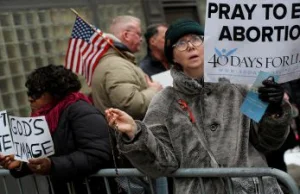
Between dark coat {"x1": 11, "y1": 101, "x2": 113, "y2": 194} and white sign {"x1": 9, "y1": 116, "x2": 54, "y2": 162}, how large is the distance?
0.08 m

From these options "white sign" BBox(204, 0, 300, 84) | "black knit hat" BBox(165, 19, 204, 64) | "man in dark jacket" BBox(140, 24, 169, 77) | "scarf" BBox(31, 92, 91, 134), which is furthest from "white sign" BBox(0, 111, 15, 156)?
"man in dark jacket" BBox(140, 24, 169, 77)

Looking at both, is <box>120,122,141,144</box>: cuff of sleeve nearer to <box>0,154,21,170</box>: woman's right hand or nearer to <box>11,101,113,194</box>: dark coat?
<box>11,101,113,194</box>: dark coat

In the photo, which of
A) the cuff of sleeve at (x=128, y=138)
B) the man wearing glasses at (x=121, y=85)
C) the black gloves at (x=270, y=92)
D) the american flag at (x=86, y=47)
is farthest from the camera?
the american flag at (x=86, y=47)

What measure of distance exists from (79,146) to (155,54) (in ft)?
7.36

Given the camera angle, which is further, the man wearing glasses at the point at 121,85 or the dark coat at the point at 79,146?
the man wearing glasses at the point at 121,85

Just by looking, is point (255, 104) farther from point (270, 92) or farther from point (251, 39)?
point (251, 39)

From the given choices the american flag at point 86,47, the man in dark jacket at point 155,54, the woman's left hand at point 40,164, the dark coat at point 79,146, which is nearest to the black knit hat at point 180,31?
the dark coat at point 79,146

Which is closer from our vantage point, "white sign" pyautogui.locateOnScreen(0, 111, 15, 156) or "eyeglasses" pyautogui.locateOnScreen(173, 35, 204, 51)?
"eyeglasses" pyautogui.locateOnScreen(173, 35, 204, 51)

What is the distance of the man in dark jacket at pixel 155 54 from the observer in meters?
5.27

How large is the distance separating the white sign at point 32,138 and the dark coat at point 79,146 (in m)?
0.08

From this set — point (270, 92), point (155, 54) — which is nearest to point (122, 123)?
point (270, 92)

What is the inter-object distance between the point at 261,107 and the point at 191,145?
0.41 metres

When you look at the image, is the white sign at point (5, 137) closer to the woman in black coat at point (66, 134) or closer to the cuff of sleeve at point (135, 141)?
the woman in black coat at point (66, 134)

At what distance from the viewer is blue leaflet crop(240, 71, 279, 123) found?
2428 mm
